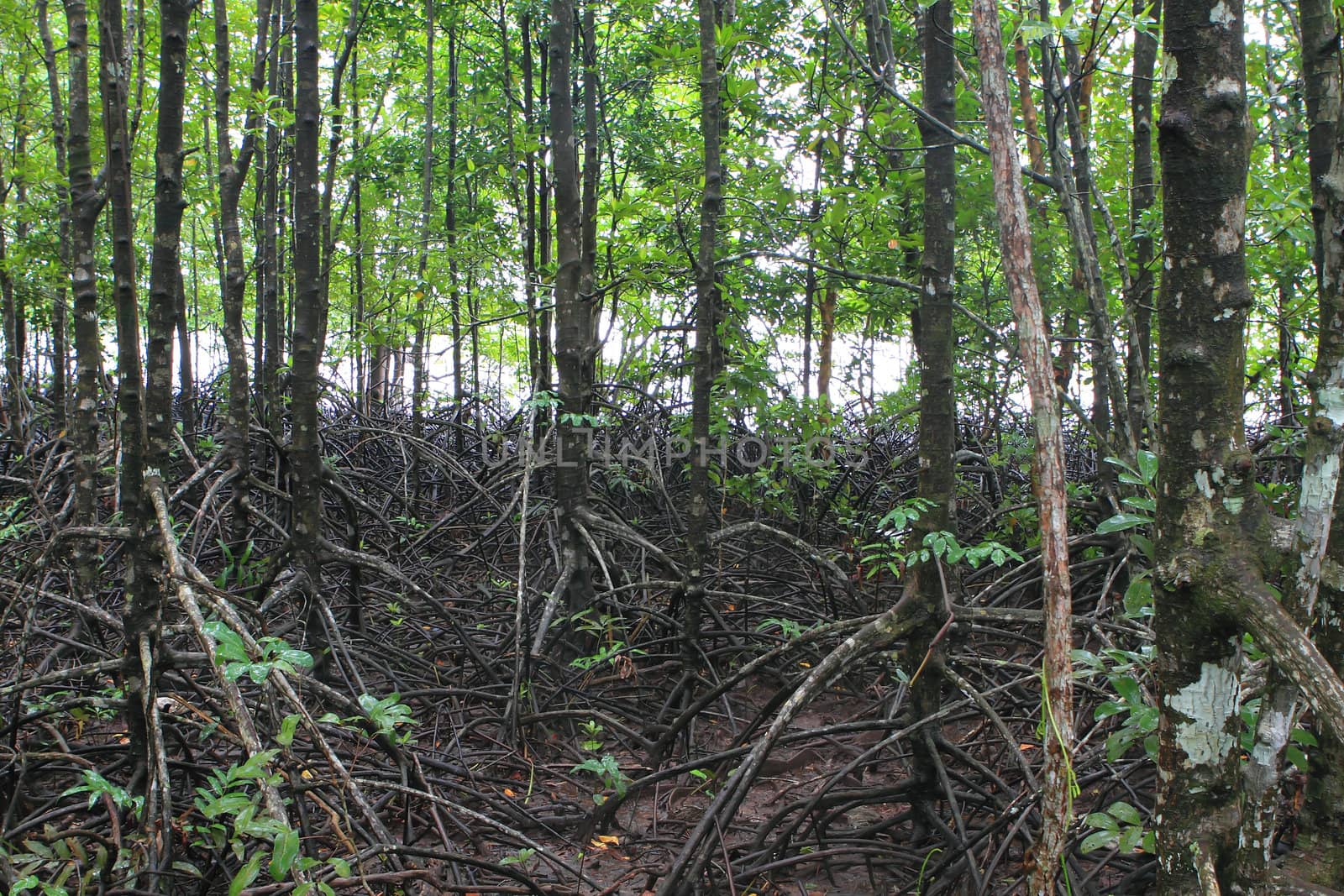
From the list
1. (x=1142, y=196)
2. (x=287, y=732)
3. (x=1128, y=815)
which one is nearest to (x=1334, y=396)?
(x=1128, y=815)

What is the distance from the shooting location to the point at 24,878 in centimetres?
207

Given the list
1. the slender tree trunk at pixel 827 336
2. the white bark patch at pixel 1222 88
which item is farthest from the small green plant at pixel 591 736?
the slender tree trunk at pixel 827 336

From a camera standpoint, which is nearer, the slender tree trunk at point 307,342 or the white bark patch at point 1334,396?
the white bark patch at point 1334,396

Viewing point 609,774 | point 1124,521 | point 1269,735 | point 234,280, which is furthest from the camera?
point 234,280

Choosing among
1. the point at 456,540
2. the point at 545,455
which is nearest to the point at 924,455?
the point at 545,455

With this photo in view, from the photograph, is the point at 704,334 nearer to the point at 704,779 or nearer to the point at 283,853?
the point at 704,779

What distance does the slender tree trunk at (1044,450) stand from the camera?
1634mm

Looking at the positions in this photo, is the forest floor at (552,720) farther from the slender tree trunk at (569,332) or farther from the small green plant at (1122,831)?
the slender tree trunk at (569,332)

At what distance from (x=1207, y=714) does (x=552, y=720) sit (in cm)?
311

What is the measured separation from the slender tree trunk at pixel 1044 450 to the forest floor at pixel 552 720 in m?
0.21

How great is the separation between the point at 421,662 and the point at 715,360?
242 cm

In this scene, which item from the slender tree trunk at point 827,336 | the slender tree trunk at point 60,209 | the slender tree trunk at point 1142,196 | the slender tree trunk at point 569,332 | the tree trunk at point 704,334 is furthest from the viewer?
the slender tree trunk at point 827,336

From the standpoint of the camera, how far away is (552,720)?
13.5ft

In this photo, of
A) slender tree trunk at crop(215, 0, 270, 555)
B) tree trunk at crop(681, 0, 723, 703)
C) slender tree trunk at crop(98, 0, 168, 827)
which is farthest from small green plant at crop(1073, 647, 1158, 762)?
slender tree trunk at crop(215, 0, 270, 555)
